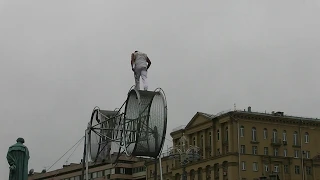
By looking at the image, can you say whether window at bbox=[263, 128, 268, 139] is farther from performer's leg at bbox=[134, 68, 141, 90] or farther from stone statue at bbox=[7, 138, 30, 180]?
stone statue at bbox=[7, 138, 30, 180]

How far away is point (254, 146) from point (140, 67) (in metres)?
66.3

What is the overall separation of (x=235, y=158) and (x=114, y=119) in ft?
196

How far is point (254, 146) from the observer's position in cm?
9856

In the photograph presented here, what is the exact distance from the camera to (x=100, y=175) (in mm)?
133125

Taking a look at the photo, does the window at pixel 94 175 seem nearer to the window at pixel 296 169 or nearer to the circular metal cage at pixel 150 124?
the window at pixel 296 169

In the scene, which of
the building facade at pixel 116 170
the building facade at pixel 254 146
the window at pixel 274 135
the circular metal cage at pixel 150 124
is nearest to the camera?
the circular metal cage at pixel 150 124

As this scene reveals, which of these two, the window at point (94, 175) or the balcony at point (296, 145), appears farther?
the window at point (94, 175)

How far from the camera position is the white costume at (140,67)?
114ft

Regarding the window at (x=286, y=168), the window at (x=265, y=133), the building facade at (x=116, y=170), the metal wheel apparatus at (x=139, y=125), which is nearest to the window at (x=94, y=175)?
the building facade at (x=116, y=170)

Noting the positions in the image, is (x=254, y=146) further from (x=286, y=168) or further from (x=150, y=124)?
(x=150, y=124)

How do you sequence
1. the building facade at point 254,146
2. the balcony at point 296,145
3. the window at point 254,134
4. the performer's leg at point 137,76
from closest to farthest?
the performer's leg at point 137,76, the building facade at point 254,146, the window at point 254,134, the balcony at point 296,145

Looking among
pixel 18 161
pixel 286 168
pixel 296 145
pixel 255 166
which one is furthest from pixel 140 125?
pixel 296 145

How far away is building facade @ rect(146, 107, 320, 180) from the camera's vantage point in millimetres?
95938

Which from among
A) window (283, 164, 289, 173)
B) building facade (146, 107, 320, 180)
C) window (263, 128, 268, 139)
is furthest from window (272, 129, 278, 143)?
window (283, 164, 289, 173)
